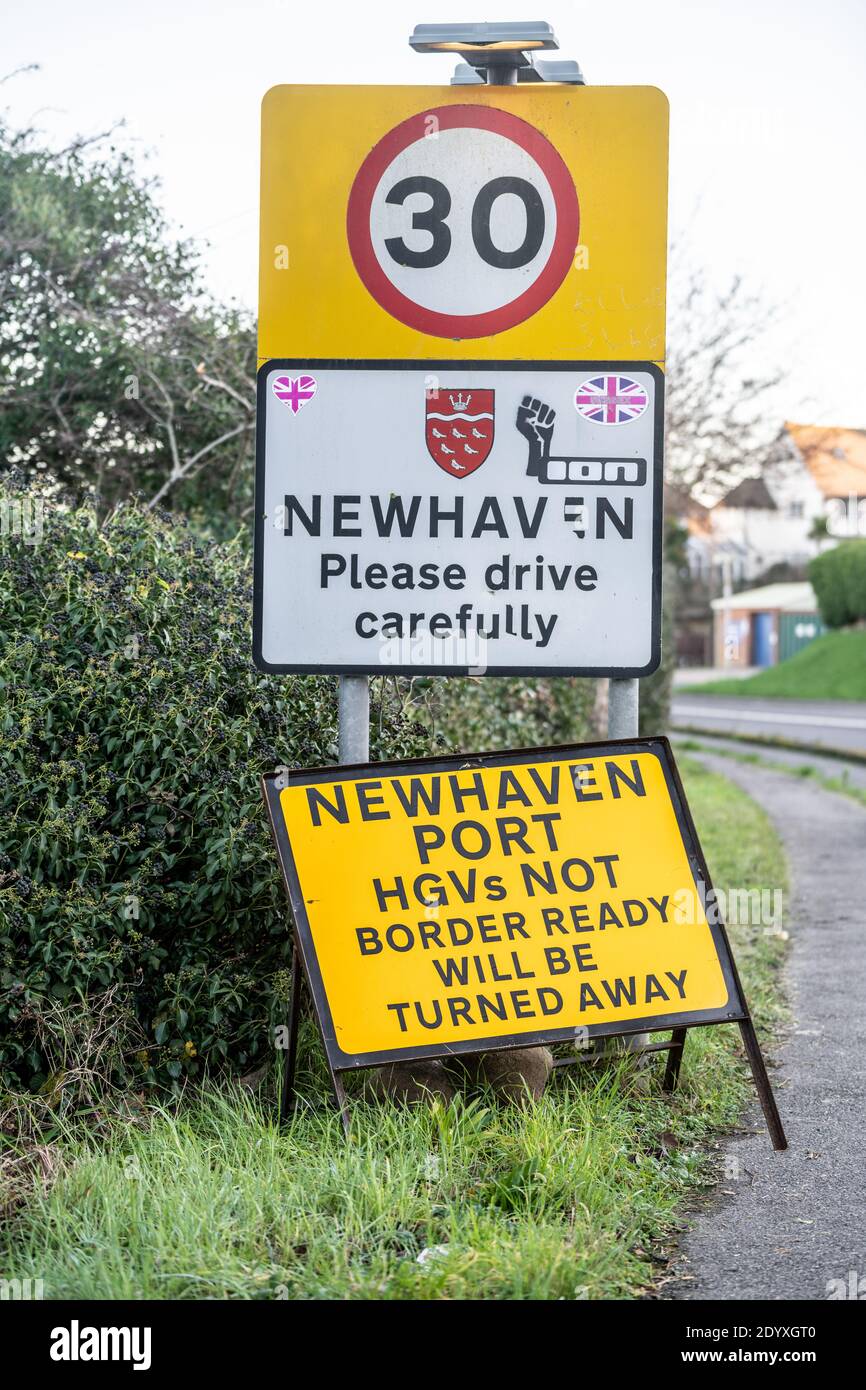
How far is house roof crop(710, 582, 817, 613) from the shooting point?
5331cm

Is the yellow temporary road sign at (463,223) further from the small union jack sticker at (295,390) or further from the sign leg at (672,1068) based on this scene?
the sign leg at (672,1068)

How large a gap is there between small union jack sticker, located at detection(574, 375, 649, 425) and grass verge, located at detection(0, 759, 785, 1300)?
2.09 meters

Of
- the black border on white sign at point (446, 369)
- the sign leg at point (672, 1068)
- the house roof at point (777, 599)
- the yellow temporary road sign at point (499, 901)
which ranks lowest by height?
the sign leg at point (672, 1068)

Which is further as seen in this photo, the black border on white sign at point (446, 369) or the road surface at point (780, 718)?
the road surface at point (780, 718)

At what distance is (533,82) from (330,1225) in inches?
140

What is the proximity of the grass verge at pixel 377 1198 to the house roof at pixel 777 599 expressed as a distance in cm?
4959

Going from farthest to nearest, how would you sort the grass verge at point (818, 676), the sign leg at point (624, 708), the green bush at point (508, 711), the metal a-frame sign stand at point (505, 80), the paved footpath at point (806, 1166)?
the grass verge at point (818, 676) → the green bush at point (508, 711) → the sign leg at point (624, 708) → the metal a-frame sign stand at point (505, 80) → the paved footpath at point (806, 1166)

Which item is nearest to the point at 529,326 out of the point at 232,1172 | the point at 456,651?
the point at 456,651

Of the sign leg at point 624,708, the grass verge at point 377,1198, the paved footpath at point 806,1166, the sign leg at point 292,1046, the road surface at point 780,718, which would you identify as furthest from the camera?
the road surface at point 780,718

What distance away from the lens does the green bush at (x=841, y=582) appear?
133 ft

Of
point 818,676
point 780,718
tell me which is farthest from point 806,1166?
point 818,676

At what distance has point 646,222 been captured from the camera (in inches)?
170

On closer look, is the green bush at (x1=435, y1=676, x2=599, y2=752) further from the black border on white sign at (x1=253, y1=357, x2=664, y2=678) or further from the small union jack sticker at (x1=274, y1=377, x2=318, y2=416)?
the small union jack sticker at (x1=274, y1=377, x2=318, y2=416)

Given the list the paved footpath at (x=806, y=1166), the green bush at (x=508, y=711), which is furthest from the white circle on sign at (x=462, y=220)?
the paved footpath at (x=806, y=1166)
